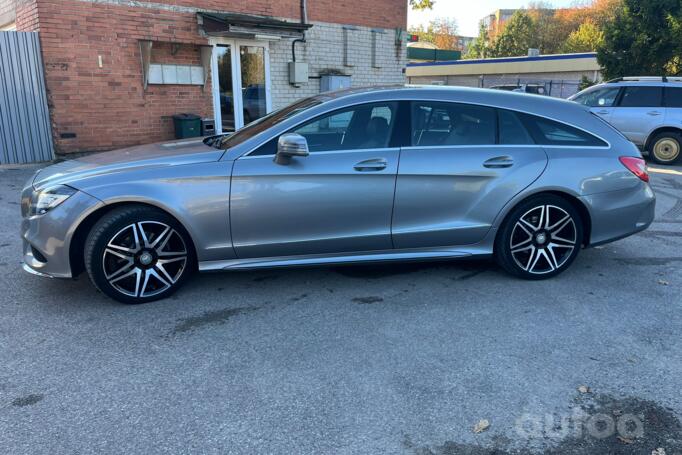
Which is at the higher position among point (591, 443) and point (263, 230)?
point (263, 230)

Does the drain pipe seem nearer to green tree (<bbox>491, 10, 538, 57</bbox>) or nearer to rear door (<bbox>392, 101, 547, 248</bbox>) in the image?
rear door (<bbox>392, 101, 547, 248</bbox>)

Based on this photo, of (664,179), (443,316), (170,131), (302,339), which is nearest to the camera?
(302,339)

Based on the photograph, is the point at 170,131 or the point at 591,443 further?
the point at 170,131

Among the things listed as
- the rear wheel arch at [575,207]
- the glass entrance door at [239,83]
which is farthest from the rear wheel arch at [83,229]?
the glass entrance door at [239,83]

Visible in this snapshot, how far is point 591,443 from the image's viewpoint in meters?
2.63

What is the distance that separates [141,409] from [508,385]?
205 cm

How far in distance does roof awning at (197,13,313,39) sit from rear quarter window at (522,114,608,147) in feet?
26.8

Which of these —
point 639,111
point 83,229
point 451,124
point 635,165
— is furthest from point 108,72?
point 639,111

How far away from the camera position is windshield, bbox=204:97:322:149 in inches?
173

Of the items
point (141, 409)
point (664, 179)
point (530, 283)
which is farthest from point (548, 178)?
point (664, 179)

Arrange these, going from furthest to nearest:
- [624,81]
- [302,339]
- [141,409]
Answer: [624,81]
[302,339]
[141,409]

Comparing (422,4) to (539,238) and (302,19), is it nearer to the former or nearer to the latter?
(302,19)

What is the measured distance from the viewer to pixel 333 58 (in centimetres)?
1409

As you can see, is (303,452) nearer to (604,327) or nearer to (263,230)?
(263,230)
